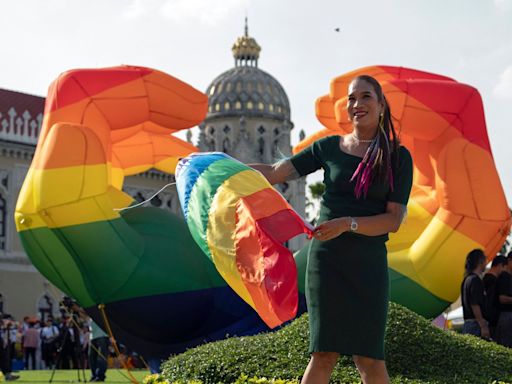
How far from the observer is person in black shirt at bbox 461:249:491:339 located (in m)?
8.94

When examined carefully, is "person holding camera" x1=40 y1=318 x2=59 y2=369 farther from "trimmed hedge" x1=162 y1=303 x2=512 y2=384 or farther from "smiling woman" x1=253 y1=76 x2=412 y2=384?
"smiling woman" x1=253 y1=76 x2=412 y2=384

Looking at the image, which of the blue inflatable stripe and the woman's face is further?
the blue inflatable stripe

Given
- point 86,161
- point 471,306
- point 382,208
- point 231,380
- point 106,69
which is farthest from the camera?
point 106,69

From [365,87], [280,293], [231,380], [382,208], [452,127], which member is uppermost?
[452,127]

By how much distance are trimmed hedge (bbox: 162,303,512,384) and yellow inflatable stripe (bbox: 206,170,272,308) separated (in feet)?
7.16

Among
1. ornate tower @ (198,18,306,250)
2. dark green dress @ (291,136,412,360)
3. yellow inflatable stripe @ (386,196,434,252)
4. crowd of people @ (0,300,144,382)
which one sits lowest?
crowd of people @ (0,300,144,382)

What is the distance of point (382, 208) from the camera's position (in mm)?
4418

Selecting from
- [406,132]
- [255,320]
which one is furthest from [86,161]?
[406,132]

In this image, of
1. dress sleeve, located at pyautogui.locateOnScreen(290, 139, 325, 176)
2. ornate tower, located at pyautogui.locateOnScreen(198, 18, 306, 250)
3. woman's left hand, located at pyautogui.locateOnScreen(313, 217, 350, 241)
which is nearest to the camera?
woman's left hand, located at pyautogui.locateOnScreen(313, 217, 350, 241)

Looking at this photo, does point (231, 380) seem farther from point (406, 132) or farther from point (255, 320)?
point (406, 132)

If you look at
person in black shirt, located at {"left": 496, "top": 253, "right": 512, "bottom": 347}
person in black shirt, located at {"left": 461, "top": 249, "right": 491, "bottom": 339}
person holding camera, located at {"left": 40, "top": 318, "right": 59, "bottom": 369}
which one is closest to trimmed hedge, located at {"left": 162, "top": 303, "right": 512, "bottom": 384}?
person in black shirt, located at {"left": 461, "top": 249, "right": 491, "bottom": 339}

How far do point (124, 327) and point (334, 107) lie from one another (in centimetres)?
370

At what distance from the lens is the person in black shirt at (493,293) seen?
9305 mm

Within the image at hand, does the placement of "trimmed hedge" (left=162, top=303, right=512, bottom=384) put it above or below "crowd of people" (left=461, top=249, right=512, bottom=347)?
below
